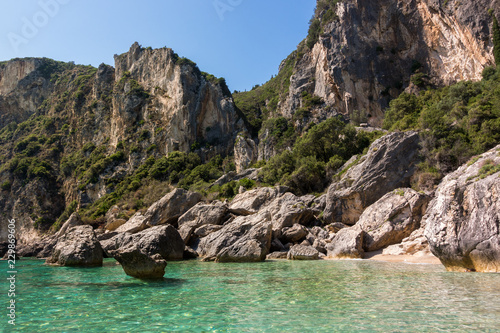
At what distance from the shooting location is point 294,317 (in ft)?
21.1

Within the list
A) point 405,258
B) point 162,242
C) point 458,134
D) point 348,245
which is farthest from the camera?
point 458,134

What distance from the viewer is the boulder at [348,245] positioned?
60.7 ft

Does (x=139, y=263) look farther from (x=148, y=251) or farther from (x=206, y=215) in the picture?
(x=206, y=215)

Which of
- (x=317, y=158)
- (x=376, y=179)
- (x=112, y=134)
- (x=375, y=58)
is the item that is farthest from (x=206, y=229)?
(x=112, y=134)

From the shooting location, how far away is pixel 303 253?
19156 mm

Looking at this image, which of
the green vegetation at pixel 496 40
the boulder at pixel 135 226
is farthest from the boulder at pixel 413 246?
the green vegetation at pixel 496 40

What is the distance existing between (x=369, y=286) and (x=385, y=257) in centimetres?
911

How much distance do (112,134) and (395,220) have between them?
7119 cm

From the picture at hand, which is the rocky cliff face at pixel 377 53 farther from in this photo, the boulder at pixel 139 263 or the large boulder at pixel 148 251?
the boulder at pixel 139 263

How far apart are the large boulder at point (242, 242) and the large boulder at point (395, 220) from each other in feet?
20.4

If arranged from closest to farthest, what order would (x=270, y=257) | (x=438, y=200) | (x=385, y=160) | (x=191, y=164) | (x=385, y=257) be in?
(x=438, y=200), (x=385, y=257), (x=270, y=257), (x=385, y=160), (x=191, y=164)

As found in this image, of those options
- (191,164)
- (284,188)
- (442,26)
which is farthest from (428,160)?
(191,164)

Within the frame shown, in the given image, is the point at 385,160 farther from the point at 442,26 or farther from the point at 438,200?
the point at 442,26

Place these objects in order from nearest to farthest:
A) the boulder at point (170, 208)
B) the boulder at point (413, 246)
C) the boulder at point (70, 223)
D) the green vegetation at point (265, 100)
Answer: the boulder at point (413, 246) < the boulder at point (170, 208) < the boulder at point (70, 223) < the green vegetation at point (265, 100)
